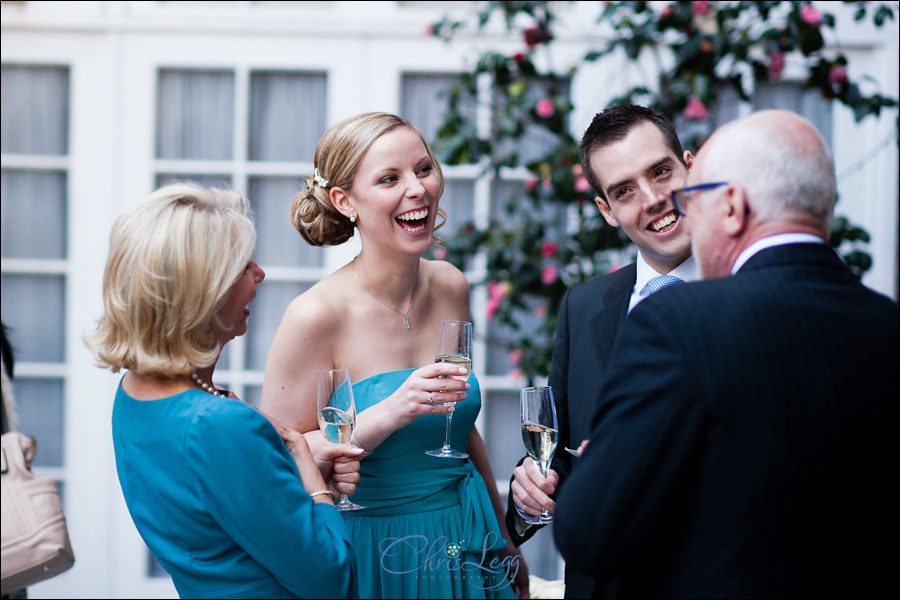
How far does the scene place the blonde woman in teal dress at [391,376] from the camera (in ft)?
7.00

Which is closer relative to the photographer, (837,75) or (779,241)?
(779,241)

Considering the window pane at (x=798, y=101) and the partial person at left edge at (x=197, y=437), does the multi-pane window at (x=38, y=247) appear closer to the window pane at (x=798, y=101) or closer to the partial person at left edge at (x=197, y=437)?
the partial person at left edge at (x=197, y=437)

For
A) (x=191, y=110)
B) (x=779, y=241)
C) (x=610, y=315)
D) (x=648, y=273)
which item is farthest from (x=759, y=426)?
(x=191, y=110)

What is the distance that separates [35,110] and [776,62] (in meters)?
3.62

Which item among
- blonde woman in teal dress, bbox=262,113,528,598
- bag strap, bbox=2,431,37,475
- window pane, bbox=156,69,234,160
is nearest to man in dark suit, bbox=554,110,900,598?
blonde woman in teal dress, bbox=262,113,528,598

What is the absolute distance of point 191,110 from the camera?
163 inches

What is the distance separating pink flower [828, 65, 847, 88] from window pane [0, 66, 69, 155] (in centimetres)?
368

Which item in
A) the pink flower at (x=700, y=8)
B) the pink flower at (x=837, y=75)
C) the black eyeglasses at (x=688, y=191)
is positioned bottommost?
the black eyeglasses at (x=688, y=191)

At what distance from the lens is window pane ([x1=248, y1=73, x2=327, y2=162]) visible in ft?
13.6

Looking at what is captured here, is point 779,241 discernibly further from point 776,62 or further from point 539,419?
point 776,62

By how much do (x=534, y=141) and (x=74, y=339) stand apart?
258 cm

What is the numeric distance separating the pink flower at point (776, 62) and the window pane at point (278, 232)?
236cm

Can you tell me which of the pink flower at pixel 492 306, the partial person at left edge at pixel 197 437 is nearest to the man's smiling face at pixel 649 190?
the partial person at left edge at pixel 197 437

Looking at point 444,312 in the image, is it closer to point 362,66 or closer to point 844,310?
point 844,310
